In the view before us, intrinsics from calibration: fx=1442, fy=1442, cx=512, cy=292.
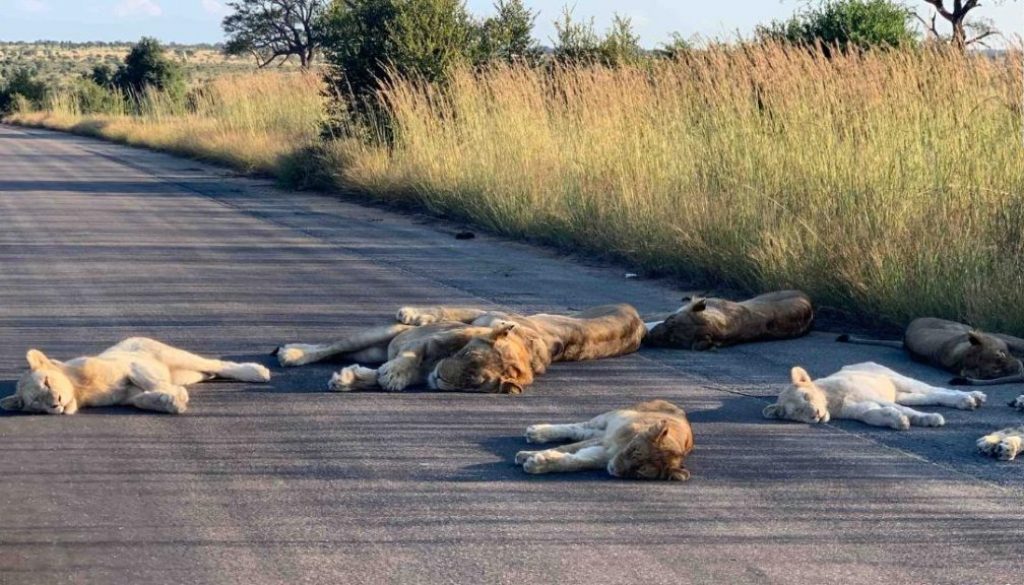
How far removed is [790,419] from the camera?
6.85m

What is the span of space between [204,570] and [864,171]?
746 centimetres

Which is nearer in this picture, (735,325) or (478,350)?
(478,350)

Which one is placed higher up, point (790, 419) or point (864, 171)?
point (864, 171)

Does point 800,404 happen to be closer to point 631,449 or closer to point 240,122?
point 631,449

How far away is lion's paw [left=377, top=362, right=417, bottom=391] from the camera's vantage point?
7.27 m

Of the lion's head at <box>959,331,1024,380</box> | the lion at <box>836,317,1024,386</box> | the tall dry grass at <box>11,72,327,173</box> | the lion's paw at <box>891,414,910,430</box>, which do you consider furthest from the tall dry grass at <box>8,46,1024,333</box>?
the tall dry grass at <box>11,72,327,173</box>

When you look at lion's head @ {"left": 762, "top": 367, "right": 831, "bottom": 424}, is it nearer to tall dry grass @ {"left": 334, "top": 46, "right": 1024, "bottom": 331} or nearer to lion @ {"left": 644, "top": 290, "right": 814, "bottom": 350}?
lion @ {"left": 644, "top": 290, "right": 814, "bottom": 350}

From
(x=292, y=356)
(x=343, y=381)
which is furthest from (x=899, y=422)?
(x=292, y=356)

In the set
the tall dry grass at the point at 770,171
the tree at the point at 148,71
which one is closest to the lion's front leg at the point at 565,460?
the tall dry grass at the point at 770,171

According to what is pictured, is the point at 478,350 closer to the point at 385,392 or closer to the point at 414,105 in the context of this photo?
the point at 385,392

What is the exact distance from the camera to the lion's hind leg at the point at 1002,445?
6188 mm

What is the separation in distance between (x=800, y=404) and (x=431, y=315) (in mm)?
2173

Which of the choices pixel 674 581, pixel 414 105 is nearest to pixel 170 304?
pixel 674 581

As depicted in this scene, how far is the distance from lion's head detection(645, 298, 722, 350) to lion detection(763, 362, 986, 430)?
1.37 m
